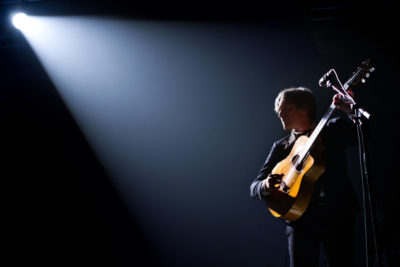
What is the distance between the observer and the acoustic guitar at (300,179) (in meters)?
2.03

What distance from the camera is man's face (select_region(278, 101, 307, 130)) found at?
7.80 feet

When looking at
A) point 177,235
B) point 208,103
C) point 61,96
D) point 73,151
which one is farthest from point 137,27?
point 177,235

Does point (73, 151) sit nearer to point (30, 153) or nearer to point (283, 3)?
point (30, 153)

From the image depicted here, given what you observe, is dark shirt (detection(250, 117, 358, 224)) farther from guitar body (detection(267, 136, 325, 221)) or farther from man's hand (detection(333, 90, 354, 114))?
man's hand (detection(333, 90, 354, 114))

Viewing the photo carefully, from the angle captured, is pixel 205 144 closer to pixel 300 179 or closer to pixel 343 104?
pixel 300 179

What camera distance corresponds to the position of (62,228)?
393 cm

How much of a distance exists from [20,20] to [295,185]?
10.9 feet

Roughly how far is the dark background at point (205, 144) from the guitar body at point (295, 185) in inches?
47.7

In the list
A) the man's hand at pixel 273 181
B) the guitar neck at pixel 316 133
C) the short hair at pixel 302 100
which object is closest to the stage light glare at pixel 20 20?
the short hair at pixel 302 100

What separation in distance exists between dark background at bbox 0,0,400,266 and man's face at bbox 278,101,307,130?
1208mm

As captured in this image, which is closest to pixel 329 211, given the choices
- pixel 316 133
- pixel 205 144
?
pixel 316 133

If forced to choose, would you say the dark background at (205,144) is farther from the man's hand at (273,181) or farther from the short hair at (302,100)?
the man's hand at (273,181)

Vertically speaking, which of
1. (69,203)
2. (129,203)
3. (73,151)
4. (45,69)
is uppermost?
(45,69)

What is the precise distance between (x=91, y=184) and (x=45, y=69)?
157cm
